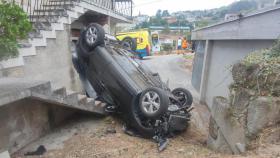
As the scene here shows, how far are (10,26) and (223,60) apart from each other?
20.2ft

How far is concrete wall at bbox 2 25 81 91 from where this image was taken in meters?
5.43

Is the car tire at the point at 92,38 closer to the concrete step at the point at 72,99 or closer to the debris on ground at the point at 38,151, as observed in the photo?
the concrete step at the point at 72,99

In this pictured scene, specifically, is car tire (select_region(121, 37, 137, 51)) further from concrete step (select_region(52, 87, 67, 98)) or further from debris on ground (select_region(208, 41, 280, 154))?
debris on ground (select_region(208, 41, 280, 154))

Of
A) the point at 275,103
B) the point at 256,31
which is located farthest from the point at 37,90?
the point at 256,31

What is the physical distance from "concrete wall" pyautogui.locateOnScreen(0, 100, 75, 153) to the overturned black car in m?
1.32

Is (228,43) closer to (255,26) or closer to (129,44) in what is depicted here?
(255,26)

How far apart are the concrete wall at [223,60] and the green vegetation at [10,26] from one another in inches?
163

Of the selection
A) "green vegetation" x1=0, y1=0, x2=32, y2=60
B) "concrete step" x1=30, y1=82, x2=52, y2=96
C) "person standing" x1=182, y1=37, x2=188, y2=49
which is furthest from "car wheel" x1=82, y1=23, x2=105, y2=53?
"person standing" x1=182, y1=37, x2=188, y2=49

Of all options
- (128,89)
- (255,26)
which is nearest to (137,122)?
(128,89)

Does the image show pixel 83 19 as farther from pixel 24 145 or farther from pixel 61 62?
pixel 24 145

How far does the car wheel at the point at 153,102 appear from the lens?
489cm

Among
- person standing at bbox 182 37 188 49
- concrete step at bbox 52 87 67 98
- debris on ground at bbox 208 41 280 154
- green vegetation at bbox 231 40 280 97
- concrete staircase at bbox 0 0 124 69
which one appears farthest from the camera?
person standing at bbox 182 37 188 49

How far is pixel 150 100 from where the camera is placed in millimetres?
5031

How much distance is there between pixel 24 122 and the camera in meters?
4.41
